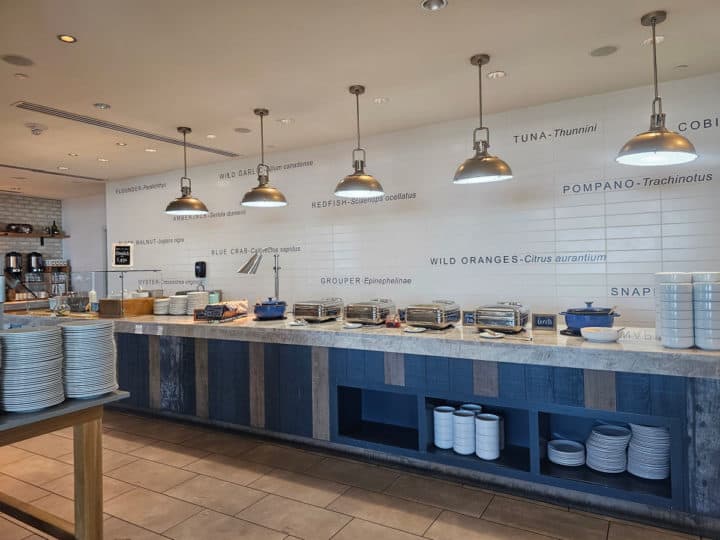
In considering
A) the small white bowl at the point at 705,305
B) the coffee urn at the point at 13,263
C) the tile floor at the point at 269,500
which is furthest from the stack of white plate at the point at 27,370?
the coffee urn at the point at 13,263

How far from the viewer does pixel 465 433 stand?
3.19m

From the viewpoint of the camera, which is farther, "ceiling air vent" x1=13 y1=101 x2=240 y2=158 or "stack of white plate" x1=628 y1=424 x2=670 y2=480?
"ceiling air vent" x1=13 y1=101 x2=240 y2=158

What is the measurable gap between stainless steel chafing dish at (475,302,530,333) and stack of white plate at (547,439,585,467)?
77 centimetres

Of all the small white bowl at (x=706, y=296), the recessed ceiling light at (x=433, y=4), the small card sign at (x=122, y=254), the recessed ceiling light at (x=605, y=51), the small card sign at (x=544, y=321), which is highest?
the recessed ceiling light at (x=605, y=51)

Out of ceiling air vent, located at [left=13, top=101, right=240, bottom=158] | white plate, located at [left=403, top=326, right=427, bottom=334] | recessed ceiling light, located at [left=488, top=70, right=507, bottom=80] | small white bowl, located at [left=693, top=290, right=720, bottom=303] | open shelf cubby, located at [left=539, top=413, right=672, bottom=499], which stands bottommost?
open shelf cubby, located at [left=539, top=413, right=672, bottom=499]

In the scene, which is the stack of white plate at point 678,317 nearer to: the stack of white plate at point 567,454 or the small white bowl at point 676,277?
the small white bowl at point 676,277

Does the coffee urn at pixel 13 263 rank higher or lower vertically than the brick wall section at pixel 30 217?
lower

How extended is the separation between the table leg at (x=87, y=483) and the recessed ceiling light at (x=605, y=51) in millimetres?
4004

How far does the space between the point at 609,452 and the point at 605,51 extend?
284 cm

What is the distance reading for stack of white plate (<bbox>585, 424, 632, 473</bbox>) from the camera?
2.87 meters

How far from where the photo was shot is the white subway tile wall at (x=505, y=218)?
14.0ft

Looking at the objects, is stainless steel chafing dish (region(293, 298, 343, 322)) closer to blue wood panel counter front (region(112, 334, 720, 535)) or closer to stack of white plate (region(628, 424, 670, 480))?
blue wood panel counter front (region(112, 334, 720, 535))

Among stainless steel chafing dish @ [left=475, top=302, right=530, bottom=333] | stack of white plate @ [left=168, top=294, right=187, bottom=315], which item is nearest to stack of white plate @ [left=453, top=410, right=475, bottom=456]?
stainless steel chafing dish @ [left=475, top=302, right=530, bottom=333]

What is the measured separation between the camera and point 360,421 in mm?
3928
